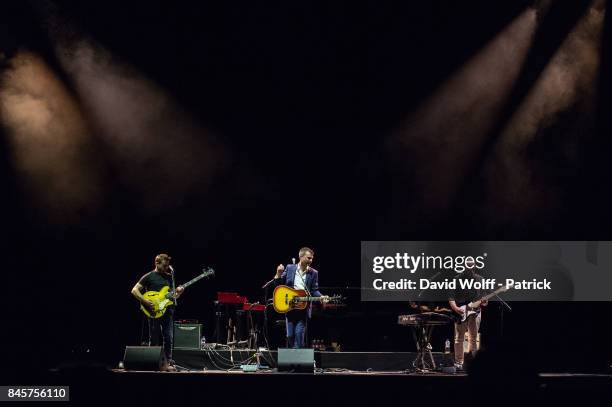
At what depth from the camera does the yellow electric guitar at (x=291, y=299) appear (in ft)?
31.0

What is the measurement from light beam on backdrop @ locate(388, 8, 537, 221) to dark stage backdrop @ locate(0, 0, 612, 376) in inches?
2.5

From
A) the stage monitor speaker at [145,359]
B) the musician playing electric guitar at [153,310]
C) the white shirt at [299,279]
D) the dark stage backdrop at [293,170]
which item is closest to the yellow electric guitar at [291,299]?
the white shirt at [299,279]

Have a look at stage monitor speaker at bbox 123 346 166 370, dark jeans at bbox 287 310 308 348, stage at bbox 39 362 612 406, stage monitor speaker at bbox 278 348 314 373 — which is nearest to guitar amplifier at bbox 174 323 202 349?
dark jeans at bbox 287 310 308 348

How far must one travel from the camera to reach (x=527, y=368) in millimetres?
3617

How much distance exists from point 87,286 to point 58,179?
6.53 feet

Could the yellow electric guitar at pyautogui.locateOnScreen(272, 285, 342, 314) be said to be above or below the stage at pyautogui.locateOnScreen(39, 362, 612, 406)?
above

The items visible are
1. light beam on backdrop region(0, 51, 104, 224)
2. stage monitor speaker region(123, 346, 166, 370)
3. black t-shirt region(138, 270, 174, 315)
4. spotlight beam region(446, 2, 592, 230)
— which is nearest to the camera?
stage monitor speaker region(123, 346, 166, 370)

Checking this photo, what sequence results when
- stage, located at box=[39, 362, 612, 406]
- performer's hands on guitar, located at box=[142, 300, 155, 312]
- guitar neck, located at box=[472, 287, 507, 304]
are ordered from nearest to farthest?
stage, located at box=[39, 362, 612, 406], performer's hands on guitar, located at box=[142, 300, 155, 312], guitar neck, located at box=[472, 287, 507, 304]

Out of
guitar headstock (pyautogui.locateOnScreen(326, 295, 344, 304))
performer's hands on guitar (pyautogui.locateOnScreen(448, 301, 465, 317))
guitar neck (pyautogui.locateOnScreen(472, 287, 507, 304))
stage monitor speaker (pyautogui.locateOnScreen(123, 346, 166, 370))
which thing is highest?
guitar neck (pyautogui.locateOnScreen(472, 287, 507, 304))

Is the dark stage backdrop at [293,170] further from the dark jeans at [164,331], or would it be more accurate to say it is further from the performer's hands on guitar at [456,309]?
the dark jeans at [164,331]

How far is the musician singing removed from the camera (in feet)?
30.9

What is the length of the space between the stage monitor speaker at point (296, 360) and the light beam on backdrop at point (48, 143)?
5.68 metres

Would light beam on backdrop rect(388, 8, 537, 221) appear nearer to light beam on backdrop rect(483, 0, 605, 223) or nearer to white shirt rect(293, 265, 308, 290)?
light beam on backdrop rect(483, 0, 605, 223)

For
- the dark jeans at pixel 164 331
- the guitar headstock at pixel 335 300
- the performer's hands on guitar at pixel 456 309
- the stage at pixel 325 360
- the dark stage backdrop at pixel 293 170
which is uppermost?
the dark stage backdrop at pixel 293 170
